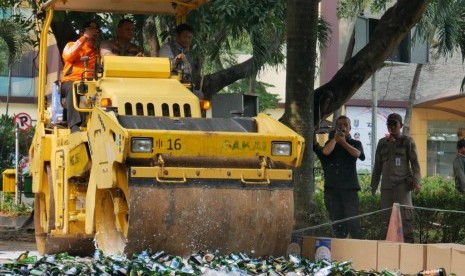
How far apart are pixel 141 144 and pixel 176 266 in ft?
3.68

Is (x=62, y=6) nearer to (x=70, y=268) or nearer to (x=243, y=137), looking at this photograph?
(x=243, y=137)

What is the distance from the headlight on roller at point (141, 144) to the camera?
9.70 m

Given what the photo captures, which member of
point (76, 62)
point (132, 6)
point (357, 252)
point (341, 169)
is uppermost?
point (132, 6)

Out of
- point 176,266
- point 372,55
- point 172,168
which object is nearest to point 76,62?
point 172,168

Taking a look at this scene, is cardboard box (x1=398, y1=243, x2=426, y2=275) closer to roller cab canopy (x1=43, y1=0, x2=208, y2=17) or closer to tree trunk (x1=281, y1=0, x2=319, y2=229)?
roller cab canopy (x1=43, y1=0, x2=208, y2=17)

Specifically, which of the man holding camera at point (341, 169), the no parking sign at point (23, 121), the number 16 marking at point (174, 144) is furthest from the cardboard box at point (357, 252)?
the no parking sign at point (23, 121)

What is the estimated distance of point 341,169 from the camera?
14.4 meters

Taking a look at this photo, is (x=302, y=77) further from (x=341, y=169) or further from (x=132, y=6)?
(x=132, y=6)

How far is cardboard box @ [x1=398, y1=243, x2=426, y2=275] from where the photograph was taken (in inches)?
405

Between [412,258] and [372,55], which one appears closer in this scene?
Answer: [412,258]

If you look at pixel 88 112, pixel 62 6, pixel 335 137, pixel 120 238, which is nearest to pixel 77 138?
pixel 88 112

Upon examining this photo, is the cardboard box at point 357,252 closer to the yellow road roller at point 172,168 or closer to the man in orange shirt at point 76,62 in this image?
the yellow road roller at point 172,168

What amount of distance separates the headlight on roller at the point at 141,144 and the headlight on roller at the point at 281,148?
46.0 inches

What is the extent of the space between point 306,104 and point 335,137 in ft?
3.03
